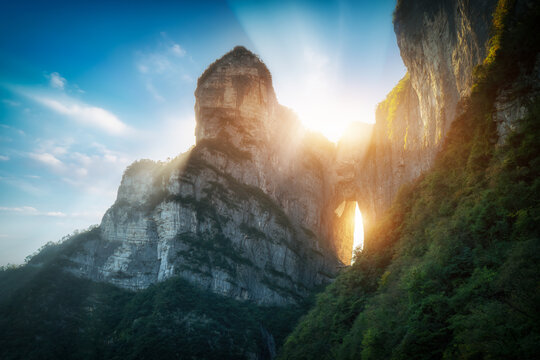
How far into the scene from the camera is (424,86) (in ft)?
87.6

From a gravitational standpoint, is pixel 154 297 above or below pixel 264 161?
below

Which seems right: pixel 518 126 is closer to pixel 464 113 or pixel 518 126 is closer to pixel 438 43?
pixel 464 113

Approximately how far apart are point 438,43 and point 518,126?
39.1ft

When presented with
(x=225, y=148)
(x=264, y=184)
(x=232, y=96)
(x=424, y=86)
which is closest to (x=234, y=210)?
(x=264, y=184)

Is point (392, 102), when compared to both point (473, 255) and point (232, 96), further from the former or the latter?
point (232, 96)

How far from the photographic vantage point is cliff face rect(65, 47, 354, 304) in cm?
4544

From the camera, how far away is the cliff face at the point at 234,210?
4544cm

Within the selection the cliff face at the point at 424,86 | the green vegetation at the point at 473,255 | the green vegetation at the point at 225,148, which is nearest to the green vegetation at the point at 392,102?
the cliff face at the point at 424,86

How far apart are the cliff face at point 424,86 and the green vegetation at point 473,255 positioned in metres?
2.36

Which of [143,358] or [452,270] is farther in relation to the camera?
[143,358]

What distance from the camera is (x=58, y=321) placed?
36875 mm

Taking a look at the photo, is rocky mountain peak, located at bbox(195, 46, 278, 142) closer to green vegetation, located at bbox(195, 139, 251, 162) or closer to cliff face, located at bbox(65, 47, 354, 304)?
cliff face, located at bbox(65, 47, 354, 304)

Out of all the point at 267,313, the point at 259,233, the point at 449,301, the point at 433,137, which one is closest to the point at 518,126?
the point at 449,301

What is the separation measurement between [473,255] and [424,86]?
18793mm
